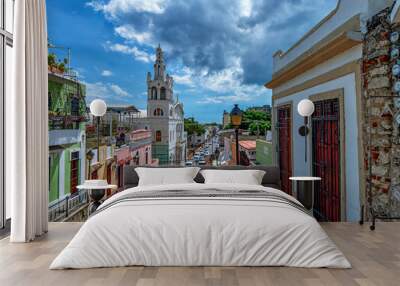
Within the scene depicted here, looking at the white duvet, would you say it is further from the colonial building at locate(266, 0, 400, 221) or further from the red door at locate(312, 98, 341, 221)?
the red door at locate(312, 98, 341, 221)

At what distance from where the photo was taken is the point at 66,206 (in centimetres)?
576

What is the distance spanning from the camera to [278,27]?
259 inches

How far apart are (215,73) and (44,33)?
2.98 m

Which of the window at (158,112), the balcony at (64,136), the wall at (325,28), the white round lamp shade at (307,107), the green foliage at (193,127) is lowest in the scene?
the balcony at (64,136)

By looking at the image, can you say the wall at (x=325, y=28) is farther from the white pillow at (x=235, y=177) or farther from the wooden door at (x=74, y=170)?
the wooden door at (x=74, y=170)

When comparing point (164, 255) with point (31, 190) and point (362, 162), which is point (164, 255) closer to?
point (31, 190)

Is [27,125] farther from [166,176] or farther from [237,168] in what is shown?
[237,168]

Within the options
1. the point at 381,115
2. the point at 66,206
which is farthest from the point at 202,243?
the point at 66,206

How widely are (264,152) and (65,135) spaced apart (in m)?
2.88

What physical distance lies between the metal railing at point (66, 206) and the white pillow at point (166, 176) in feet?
4.31

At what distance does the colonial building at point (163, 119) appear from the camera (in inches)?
259

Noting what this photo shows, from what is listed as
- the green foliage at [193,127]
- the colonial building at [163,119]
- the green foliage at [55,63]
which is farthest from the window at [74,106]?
the green foliage at [193,127]

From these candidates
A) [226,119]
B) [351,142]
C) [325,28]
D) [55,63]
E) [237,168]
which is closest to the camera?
[351,142]

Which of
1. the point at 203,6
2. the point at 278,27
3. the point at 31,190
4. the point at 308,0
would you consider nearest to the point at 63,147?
the point at 31,190
